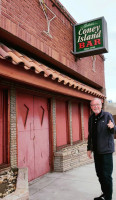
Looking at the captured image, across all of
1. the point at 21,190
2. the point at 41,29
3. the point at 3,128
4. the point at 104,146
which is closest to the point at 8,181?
the point at 21,190

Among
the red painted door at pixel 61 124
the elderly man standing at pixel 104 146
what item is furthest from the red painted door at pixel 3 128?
the red painted door at pixel 61 124

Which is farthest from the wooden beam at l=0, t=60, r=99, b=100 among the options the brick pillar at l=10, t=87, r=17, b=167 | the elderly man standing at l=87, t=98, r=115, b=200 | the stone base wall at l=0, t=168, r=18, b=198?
the stone base wall at l=0, t=168, r=18, b=198

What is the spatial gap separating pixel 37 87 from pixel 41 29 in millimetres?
1856

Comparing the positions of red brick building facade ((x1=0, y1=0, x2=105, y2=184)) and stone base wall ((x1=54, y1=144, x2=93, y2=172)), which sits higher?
red brick building facade ((x1=0, y1=0, x2=105, y2=184))

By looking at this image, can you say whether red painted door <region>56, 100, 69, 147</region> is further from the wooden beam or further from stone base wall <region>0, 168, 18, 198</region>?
stone base wall <region>0, 168, 18, 198</region>

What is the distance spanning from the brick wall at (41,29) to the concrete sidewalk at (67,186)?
12.9ft

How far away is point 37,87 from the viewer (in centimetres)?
657

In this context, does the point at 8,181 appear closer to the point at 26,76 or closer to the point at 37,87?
the point at 26,76

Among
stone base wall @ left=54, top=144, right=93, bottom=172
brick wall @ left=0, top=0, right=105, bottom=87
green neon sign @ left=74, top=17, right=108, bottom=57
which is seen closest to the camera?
brick wall @ left=0, top=0, right=105, bottom=87

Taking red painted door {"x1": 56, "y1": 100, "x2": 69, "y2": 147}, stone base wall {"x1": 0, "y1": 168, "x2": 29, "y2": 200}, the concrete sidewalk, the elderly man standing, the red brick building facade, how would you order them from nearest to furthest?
stone base wall {"x1": 0, "y1": 168, "x2": 29, "y2": 200}
the elderly man standing
the concrete sidewalk
the red brick building facade
red painted door {"x1": 56, "y1": 100, "x2": 69, "y2": 147}

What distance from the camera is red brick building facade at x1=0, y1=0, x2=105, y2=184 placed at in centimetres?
482

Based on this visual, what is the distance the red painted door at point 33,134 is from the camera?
234 inches

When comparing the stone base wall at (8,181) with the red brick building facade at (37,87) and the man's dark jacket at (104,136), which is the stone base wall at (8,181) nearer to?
the red brick building facade at (37,87)

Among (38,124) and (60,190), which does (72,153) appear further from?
(60,190)
